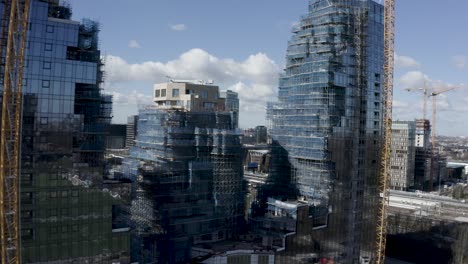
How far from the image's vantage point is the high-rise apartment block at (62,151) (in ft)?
153

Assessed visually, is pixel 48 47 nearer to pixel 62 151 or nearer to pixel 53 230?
pixel 62 151

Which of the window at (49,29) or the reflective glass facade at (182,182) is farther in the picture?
the reflective glass facade at (182,182)

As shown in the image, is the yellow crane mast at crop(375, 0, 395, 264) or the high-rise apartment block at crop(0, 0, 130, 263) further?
the yellow crane mast at crop(375, 0, 395, 264)

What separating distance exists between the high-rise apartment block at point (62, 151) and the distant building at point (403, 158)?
374 ft

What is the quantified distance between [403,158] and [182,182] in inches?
4029

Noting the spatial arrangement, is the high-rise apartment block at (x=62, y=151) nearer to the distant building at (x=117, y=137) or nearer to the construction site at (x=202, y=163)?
the construction site at (x=202, y=163)

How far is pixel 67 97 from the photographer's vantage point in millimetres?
48531

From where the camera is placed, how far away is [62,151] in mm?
48406

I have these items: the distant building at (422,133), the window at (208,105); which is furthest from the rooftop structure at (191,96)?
the distant building at (422,133)

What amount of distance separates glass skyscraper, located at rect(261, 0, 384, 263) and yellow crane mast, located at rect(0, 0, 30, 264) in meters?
36.8

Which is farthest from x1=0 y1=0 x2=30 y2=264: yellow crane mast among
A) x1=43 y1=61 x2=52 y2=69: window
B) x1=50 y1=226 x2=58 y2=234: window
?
x1=50 y1=226 x2=58 y2=234: window

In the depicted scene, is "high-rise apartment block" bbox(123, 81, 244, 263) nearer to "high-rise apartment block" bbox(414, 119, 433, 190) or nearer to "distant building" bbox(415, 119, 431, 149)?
"high-rise apartment block" bbox(414, 119, 433, 190)

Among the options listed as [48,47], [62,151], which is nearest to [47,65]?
[48,47]

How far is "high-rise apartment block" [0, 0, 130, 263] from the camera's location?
153 feet
